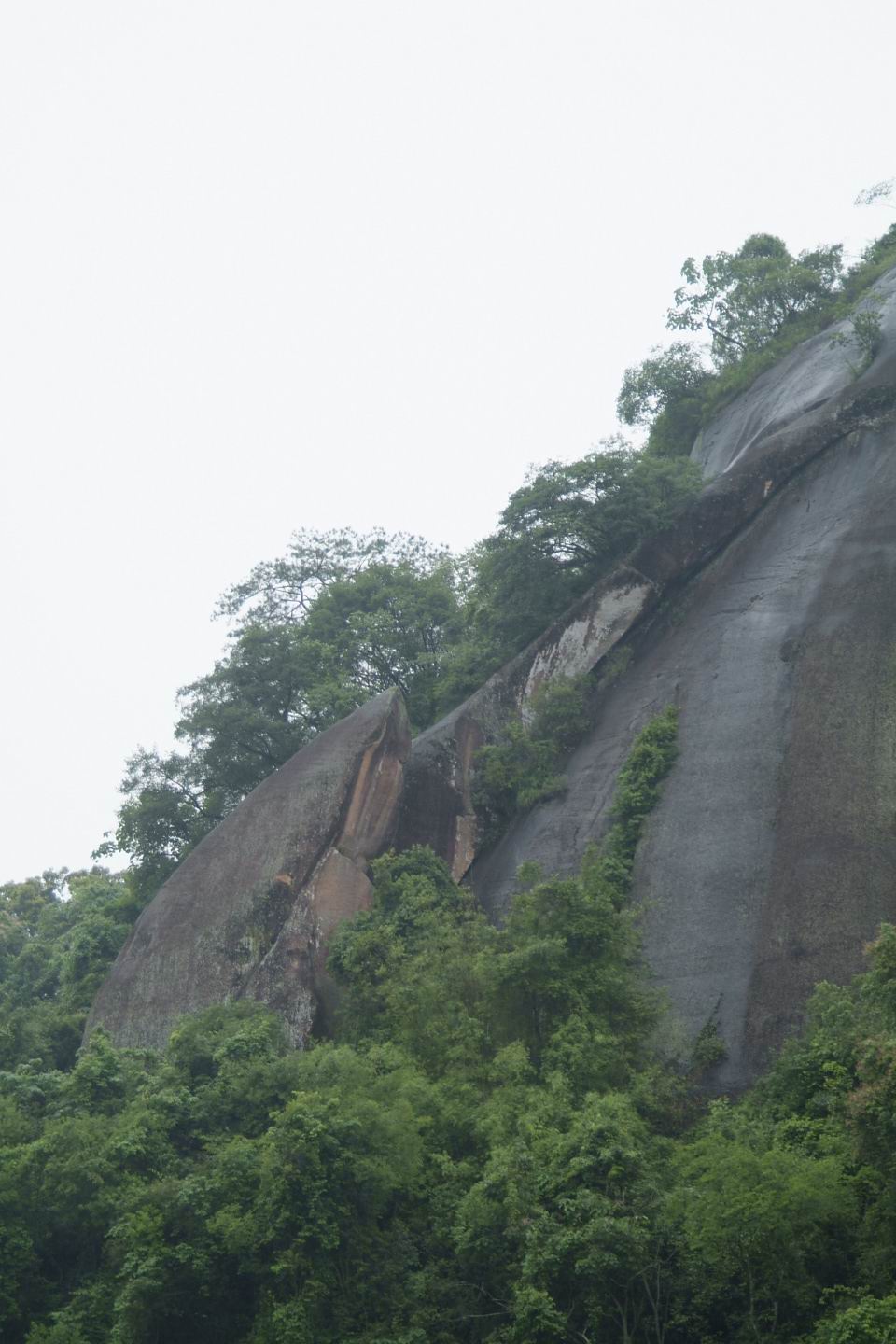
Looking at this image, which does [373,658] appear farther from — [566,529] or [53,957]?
[53,957]

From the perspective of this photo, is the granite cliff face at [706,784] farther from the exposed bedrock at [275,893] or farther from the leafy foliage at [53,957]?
the leafy foliage at [53,957]

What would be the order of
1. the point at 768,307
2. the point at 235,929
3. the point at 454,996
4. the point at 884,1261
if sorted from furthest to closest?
the point at 768,307, the point at 235,929, the point at 454,996, the point at 884,1261

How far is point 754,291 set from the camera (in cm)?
4175

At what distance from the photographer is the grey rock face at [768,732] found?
22.7 m

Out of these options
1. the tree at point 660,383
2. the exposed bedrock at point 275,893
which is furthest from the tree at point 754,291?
the exposed bedrock at point 275,893

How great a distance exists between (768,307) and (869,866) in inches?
932

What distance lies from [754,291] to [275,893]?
23.8 metres

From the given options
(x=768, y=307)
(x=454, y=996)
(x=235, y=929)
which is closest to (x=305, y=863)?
(x=235, y=929)

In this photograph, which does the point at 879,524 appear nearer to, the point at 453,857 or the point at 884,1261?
the point at 453,857

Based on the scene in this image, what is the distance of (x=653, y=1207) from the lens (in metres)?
16.0

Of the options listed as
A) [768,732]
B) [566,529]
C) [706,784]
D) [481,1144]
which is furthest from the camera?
[566,529]

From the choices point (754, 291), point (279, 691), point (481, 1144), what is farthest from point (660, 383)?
point (481, 1144)

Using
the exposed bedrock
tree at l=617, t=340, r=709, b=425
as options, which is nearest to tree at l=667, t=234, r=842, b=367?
tree at l=617, t=340, r=709, b=425

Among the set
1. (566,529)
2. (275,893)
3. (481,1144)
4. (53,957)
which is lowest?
(481,1144)
